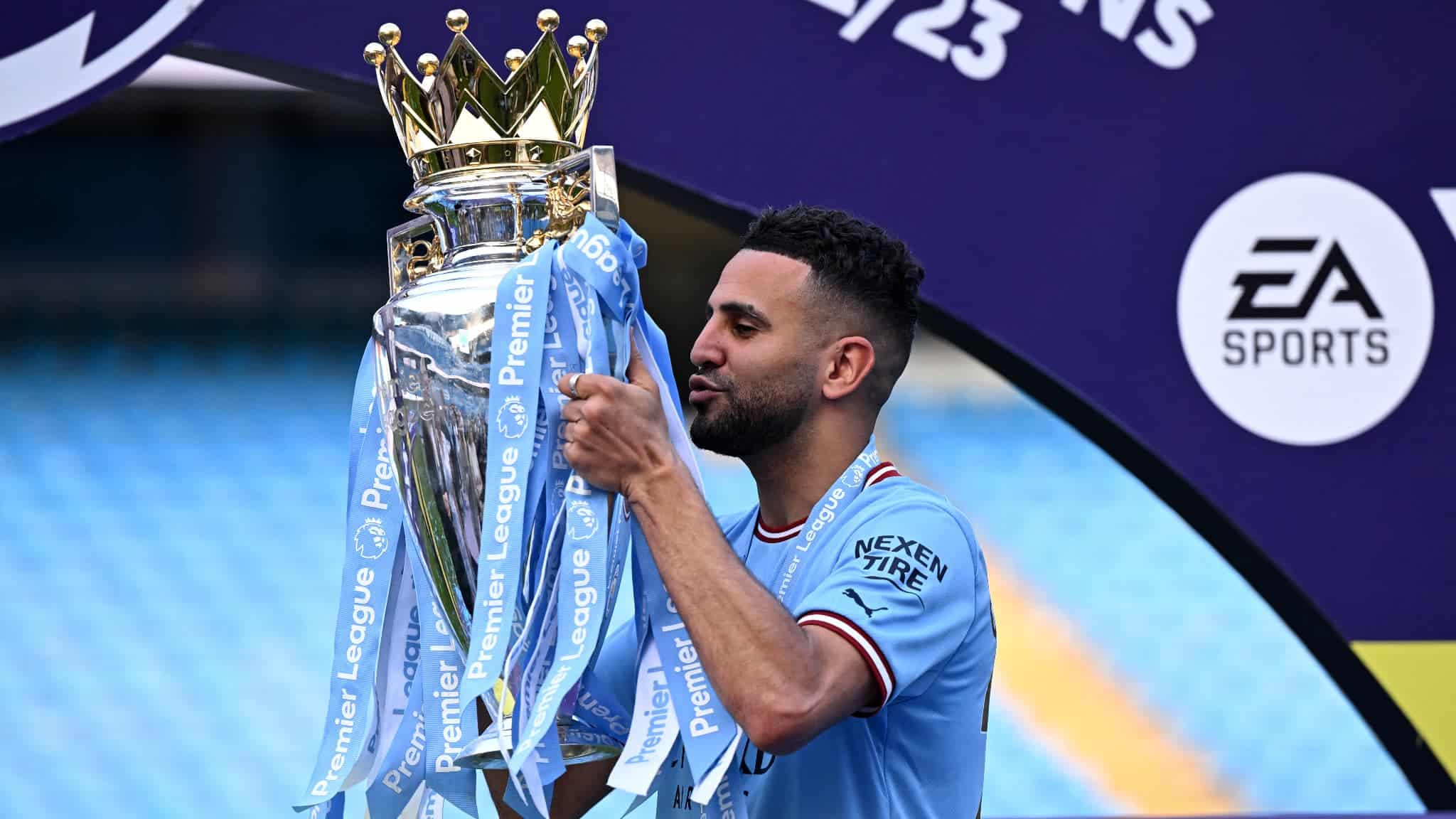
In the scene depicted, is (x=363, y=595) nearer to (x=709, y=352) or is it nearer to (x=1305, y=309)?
(x=709, y=352)

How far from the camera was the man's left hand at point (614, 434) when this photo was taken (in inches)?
55.1

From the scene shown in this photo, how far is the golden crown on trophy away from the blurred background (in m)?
4.98

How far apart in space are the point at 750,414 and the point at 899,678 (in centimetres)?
35

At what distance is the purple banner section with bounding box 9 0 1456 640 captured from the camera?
101 inches

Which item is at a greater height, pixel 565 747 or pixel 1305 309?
pixel 1305 309

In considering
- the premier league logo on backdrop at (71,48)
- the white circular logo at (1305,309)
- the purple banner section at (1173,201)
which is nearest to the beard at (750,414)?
the purple banner section at (1173,201)

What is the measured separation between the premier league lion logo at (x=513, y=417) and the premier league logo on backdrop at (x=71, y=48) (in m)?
1.40

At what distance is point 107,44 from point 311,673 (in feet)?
19.0

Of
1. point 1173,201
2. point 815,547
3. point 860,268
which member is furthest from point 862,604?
point 1173,201

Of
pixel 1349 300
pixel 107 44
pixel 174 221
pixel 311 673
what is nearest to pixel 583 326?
pixel 107 44

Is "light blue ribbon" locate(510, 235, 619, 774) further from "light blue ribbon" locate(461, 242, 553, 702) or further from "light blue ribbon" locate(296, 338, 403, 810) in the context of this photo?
"light blue ribbon" locate(296, 338, 403, 810)

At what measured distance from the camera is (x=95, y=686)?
8.16 metres

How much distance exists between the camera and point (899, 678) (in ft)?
4.67

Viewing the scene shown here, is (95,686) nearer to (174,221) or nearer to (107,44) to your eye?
(174,221)
